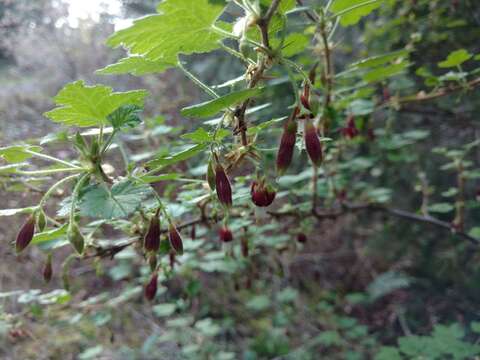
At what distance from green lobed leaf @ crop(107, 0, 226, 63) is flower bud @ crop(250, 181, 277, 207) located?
271 mm

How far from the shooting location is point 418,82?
249 centimetres

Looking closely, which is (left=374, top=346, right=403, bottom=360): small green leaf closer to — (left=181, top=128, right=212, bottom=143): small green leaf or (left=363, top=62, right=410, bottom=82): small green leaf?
(left=363, top=62, right=410, bottom=82): small green leaf

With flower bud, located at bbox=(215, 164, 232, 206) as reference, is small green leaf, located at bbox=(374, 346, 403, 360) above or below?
below

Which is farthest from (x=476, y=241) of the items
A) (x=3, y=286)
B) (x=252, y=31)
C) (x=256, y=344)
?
(x=3, y=286)

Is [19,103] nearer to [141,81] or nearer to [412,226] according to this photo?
[141,81]

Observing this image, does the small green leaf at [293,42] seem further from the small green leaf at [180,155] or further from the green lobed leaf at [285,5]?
the small green leaf at [180,155]

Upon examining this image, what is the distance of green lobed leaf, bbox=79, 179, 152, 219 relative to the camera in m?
0.66

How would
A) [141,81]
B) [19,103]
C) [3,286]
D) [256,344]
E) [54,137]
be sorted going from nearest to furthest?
[54,137] → [3,286] → [256,344] → [19,103] → [141,81]

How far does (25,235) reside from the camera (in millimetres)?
748

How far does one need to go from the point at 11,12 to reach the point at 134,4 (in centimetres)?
223

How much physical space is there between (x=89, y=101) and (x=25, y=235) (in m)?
0.29

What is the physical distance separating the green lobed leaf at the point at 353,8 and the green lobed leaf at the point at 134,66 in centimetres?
41

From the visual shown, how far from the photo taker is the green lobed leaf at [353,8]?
83cm

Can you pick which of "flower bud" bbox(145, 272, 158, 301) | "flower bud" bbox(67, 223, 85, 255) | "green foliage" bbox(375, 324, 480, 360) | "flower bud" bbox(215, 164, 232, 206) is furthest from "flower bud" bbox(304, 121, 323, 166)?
"green foliage" bbox(375, 324, 480, 360)
